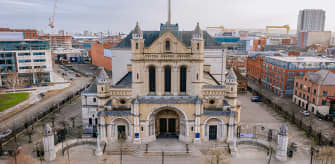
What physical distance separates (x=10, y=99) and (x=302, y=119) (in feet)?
277

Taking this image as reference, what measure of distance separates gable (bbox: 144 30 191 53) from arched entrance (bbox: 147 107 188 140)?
1020 centimetres

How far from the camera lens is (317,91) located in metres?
61.2

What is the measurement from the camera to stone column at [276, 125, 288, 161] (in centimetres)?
3862

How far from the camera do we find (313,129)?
51906 mm

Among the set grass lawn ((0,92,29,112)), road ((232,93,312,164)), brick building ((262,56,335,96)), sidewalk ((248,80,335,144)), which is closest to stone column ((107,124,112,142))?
road ((232,93,312,164))

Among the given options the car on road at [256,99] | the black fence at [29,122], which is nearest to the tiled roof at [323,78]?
the car on road at [256,99]

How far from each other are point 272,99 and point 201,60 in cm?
4556

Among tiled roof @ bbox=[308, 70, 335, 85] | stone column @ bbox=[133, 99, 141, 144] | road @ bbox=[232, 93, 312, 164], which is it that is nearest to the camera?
road @ bbox=[232, 93, 312, 164]

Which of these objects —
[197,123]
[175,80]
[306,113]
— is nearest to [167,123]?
[197,123]

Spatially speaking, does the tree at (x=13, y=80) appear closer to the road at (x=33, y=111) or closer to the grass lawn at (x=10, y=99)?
the grass lawn at (x=10, y=99)

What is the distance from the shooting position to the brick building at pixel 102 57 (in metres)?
131

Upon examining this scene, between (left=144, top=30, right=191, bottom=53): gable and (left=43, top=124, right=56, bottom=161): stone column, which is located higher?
(left=144, top=30, right=191, bottom=53): gable

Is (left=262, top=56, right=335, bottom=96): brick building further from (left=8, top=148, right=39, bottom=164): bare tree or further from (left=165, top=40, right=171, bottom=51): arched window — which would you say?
(left=8, top=148, right=39, bottom=164): bare tree

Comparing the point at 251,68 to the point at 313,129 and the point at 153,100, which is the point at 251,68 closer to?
the point at 313,129
